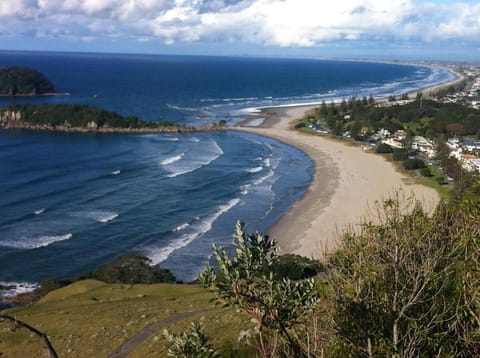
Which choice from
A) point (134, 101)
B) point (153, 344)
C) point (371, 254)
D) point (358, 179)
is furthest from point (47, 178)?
point (134, 101)

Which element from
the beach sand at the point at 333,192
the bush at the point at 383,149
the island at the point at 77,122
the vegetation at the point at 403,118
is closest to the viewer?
the beach sand at the point at 333,192

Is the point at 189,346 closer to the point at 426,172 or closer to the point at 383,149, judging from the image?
the point at 426,172

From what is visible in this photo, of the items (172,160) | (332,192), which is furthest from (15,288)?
(172,160)

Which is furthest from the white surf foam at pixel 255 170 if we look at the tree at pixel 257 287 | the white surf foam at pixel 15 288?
the tree at pixel 257 287

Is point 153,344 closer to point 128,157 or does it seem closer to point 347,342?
point 347,342

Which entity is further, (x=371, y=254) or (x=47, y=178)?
(x=47, y=178)

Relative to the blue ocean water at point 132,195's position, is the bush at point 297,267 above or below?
above

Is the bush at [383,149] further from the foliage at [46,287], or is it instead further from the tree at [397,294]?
the tree at [397,294]
